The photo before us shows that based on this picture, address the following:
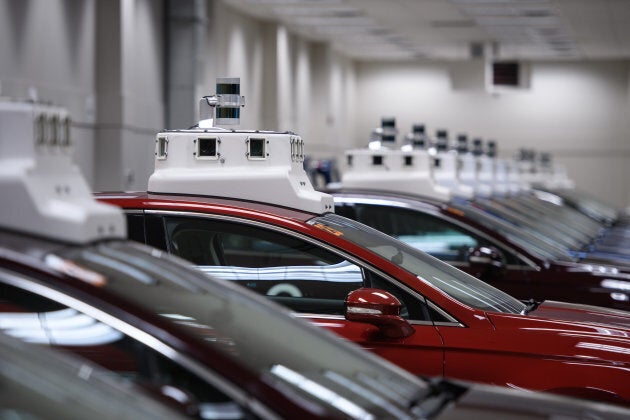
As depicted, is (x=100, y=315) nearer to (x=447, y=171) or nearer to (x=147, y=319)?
(x=147, y=319)

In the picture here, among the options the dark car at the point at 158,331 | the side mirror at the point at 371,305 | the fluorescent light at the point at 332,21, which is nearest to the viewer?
the dark car at the point at 158,331

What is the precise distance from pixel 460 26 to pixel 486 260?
17.7 m

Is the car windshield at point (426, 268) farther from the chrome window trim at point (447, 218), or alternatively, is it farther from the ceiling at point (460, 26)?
the ceiling at point (460, 26)

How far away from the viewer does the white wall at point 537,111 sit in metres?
30.0

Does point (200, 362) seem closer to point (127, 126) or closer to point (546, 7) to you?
point (127, 126)

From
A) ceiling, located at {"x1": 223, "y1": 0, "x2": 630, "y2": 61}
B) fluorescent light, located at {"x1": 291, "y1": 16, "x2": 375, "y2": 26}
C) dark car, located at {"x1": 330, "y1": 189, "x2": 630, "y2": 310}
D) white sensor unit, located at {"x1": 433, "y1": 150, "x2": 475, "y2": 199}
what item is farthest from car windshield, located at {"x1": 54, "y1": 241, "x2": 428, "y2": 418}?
fluorescent light, located at {"x1": 291, "y1": 16, "x2": 375, "y2": 26}

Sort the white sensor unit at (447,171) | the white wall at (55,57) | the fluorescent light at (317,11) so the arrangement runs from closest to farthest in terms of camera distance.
→ the white sensor unit at (447,171) → the white wall at (55,57) → the fluorescent light at (317,11)

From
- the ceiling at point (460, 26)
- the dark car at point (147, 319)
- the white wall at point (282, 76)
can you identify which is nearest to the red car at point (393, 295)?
the dark car at point (147, 319)

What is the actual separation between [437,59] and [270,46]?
895 cm

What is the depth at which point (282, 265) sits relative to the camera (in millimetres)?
4367

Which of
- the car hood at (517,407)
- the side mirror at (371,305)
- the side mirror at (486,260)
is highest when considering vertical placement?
the side mirror at (371,305)

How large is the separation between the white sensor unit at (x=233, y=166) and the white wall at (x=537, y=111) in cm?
2542

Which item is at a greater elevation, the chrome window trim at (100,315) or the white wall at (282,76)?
the white wall at (282,76)

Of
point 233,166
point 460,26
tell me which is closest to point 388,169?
point 233,166
